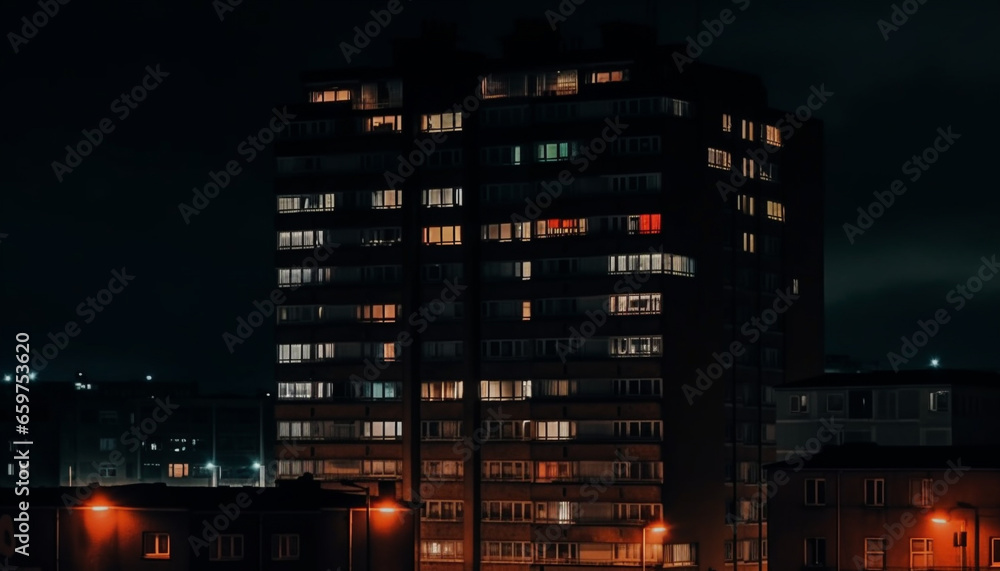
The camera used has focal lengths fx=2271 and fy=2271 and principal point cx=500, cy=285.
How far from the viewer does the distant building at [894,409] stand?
187500mm

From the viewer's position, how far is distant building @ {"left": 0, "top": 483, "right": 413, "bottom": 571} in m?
138

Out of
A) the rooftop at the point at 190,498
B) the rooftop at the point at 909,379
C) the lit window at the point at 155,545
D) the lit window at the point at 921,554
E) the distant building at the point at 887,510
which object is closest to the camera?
the lit window at the point at 155,545

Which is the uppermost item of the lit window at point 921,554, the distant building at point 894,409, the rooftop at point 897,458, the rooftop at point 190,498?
the distant building at point 894,409

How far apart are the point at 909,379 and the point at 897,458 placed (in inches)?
1761

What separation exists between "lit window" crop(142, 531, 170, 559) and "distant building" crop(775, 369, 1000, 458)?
7184 centimetres

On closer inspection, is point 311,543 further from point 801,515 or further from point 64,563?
point 801,515

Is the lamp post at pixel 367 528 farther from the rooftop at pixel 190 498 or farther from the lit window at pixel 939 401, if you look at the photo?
the lit window at pixel 939 401

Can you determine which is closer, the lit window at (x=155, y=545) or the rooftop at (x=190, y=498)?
the lit window at (x=155, y=545)

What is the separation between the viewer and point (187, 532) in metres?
138

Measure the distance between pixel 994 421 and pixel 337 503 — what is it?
7298 centimetres

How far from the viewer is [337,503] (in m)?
141

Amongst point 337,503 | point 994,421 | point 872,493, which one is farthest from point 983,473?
point 994,421

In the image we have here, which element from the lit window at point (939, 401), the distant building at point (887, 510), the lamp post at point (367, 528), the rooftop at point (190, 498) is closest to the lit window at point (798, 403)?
the lit window at point (939, 401)

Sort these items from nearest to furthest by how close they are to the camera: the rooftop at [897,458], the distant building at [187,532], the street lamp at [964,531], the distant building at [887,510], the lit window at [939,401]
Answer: the street lamp at [964,531]
the distant building at [187,532]
the distant building at [887,510]
the rooftop at [897,458]
the lit window at [939,401]
